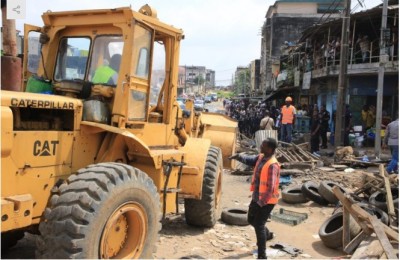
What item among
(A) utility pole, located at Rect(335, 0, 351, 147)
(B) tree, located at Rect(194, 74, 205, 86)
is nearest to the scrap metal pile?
(A) utility pole, located at Rect(335, 0, 351, 147)

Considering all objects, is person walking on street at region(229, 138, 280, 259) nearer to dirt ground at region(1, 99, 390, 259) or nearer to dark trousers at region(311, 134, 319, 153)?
dirt ground at region(1, 99, 390, 259)

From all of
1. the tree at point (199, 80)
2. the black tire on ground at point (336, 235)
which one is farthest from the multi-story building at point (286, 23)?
the black tire on ground at point (336, 235)

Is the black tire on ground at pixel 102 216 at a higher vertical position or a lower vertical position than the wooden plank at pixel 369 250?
higher

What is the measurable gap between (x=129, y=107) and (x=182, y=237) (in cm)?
236

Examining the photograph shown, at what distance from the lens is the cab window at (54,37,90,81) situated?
4.62 meters

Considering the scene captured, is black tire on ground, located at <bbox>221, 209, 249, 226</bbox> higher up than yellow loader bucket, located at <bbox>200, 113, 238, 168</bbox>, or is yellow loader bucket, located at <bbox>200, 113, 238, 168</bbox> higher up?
yellow loader bucket, located at <bbox>200, 113, 238, 168</bbox>

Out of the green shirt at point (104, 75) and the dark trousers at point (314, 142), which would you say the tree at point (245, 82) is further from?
the green shirt at point (104, 75)

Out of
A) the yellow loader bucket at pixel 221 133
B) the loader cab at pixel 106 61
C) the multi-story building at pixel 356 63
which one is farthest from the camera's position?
the multi-story building at pixel 356 63

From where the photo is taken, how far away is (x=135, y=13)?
4367 millimetres

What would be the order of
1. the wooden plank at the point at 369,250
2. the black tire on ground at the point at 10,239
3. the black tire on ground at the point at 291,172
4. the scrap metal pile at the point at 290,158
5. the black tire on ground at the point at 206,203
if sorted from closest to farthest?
the black tire on ground at the point at 10,239 < the wooden plank at the point at 369,250 < the black tire on ground at the point at 206,203 < the black tire on ground at the point at 291,172 < the scrap metal pile at the point at 290,158

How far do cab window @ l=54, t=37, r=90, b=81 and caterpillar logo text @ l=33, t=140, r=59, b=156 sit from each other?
97 cm

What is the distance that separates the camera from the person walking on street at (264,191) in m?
5.18

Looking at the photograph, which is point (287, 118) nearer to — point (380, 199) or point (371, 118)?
point (371, 118)

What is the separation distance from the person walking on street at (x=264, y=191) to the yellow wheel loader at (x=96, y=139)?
792 mm
